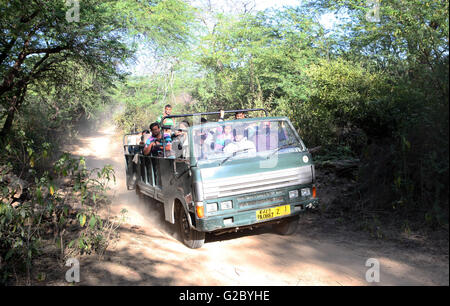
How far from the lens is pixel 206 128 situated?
6184 mm

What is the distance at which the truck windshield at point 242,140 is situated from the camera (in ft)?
19.9

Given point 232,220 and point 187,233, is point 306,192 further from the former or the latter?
point 187,233

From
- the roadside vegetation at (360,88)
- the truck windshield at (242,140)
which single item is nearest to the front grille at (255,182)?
the truck windshield at (242,140)

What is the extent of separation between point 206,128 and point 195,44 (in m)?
19.4

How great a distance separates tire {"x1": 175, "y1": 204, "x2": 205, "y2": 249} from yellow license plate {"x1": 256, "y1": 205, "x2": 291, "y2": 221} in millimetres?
962

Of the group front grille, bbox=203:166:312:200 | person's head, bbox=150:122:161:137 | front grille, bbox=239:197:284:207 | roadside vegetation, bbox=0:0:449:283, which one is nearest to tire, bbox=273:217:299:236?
front grille, bbox=239:197:284:207

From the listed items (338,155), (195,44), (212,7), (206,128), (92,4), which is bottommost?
(338,155)

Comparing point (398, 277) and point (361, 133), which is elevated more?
point (361, 133)

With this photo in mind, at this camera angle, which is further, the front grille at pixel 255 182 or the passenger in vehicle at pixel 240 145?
the passenger in vehicle at pixel 240 145

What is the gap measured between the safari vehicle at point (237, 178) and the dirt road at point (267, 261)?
1.29 ft

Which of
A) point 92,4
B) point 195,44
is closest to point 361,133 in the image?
point 92,4

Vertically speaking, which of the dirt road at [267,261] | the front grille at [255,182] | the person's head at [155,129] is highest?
the person's head at [155,129]

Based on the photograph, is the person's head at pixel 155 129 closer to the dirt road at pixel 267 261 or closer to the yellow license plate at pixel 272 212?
the dirt road at pixel 267 261

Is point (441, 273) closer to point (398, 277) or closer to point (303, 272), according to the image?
point (398, 277)
